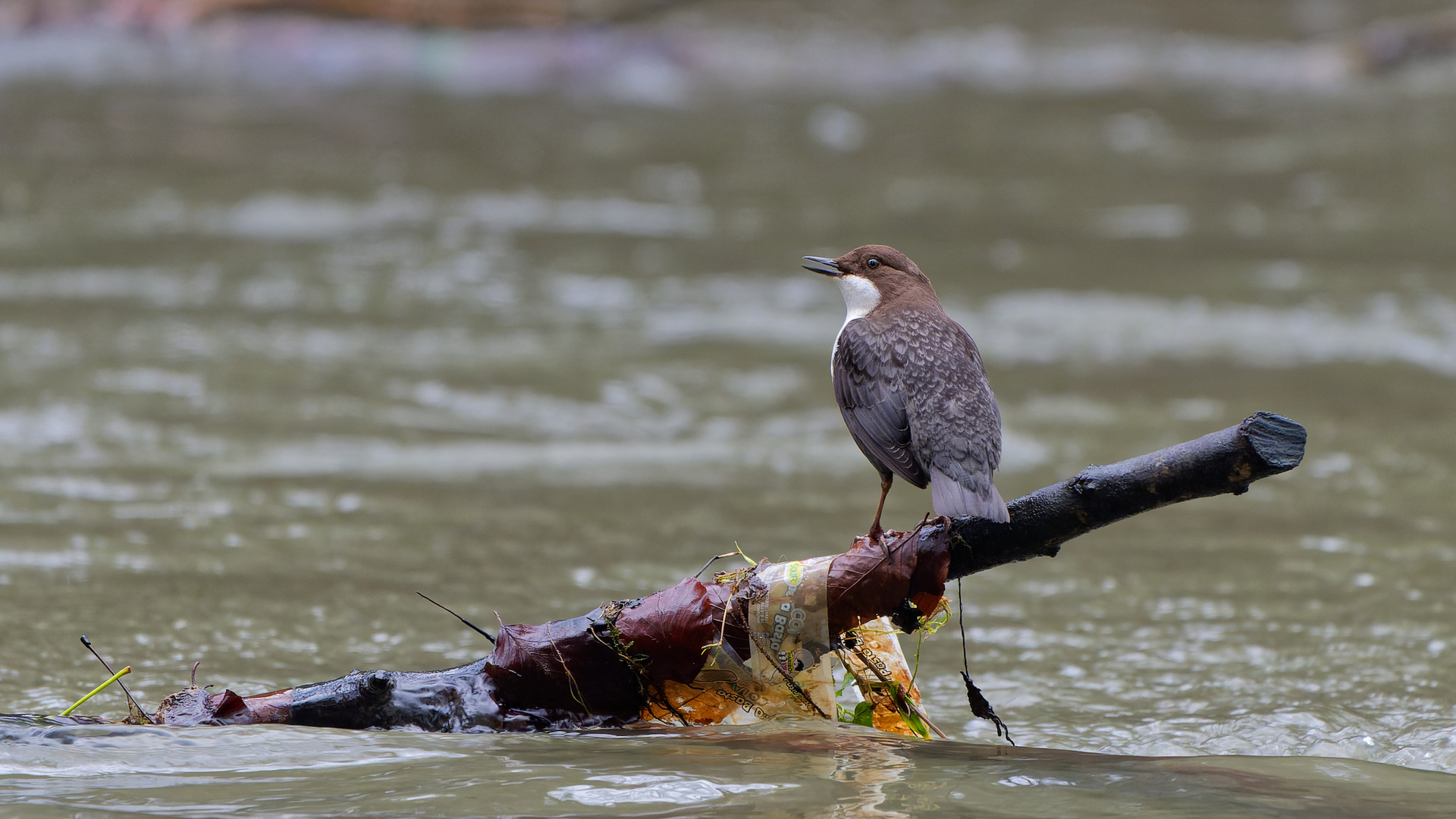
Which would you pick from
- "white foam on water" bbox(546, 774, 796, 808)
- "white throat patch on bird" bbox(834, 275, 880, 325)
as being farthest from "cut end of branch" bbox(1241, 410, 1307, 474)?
"white throat patch on bird" bbox(834, 275, 880, 325)

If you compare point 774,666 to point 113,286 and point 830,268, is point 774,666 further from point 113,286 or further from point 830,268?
point 113,286

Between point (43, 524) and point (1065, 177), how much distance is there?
10057 millimetres

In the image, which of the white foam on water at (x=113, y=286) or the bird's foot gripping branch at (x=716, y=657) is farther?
the white foam on water at (x=113, y=286)

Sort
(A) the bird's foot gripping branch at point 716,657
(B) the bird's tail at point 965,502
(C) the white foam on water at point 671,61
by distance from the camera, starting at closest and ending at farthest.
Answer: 1. (B) the bird's tail at point 965,502
2. (A) the bird's foot gripping branch at point 716,657
3. (C) the white foam on water at point 671,61

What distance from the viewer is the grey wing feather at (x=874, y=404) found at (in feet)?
10.4

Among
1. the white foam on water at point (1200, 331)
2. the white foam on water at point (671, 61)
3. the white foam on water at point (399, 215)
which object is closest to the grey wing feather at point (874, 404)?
the white foam on water at point (1200, 331)

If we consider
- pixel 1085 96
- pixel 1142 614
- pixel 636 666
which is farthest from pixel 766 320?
pixel 1085 96

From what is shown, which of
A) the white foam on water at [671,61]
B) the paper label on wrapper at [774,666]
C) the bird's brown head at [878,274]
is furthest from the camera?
the white foam on water at [671,61]

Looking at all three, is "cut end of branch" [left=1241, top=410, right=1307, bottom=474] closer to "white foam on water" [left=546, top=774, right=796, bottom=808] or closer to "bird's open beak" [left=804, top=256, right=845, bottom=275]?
"white foam on water" [left=546, top=774, right=796, bottom=808]

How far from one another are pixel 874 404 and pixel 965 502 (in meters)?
0.48

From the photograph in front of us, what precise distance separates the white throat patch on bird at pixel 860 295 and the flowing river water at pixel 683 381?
3.39ft

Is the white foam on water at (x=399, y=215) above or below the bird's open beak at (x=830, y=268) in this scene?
above

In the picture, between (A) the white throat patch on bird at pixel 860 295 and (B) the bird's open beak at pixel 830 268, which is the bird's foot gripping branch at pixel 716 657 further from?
(B) the bird's open beak at pixel 830 268

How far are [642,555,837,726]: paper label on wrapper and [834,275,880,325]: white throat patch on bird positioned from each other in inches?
32.1
